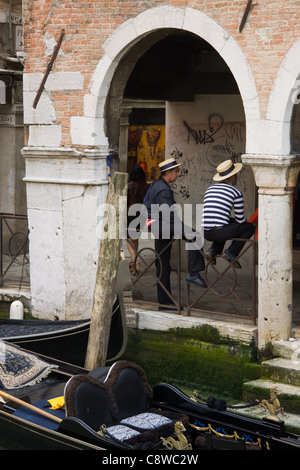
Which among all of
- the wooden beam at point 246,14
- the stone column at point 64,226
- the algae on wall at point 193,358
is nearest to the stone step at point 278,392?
the algae on wall at point 193,358

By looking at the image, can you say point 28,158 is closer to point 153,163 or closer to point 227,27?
point 227,27

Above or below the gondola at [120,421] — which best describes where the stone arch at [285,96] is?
above

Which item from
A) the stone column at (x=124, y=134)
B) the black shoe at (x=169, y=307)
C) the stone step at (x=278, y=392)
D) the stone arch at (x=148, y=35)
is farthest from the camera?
the stone column at (x=124, y=134)

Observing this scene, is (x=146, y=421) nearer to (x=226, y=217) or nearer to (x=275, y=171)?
(x=275, y=171)

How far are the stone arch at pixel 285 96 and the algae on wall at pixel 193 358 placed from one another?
6.34 feet

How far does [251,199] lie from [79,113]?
255 cm

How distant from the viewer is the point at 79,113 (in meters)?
9.17

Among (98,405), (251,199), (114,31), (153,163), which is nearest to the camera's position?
(98,405)

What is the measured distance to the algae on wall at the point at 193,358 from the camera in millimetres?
8391

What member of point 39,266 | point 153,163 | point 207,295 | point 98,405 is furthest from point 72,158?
point 153,163

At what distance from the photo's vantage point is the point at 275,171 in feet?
26.2

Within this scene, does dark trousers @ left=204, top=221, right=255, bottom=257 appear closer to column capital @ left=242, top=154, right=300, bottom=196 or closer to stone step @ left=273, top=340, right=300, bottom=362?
column capital @ left=242, top=154, right=300, bottom=196

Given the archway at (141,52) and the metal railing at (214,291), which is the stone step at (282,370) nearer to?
the metal railing at (214,291)

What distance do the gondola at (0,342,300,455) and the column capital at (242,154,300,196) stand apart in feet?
7.11
